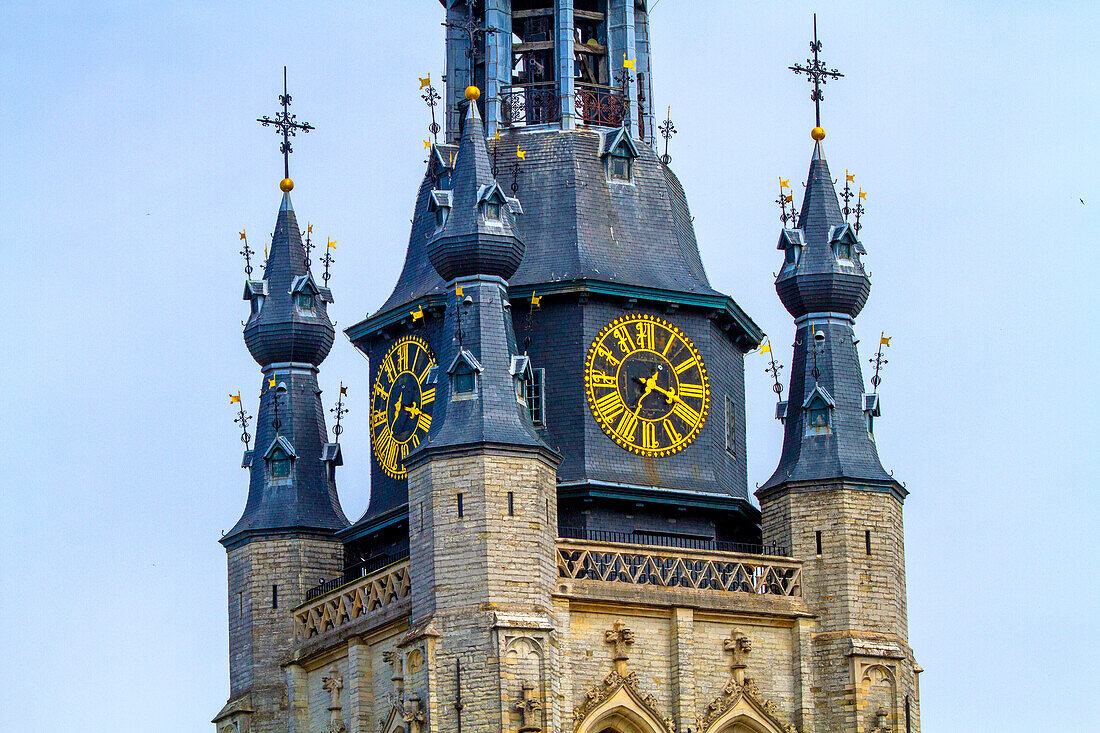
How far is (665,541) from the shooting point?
69.6 meters

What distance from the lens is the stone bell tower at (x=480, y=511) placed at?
6575cm

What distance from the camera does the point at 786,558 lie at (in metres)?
69.6

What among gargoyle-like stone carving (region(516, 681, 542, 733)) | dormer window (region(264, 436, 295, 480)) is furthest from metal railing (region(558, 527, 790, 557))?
dormer window (region(264, 436, 295, 480))

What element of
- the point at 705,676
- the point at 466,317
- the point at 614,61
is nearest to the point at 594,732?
the point at 705,676

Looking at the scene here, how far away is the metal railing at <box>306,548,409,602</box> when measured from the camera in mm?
70438

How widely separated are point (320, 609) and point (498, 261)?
6.88 m

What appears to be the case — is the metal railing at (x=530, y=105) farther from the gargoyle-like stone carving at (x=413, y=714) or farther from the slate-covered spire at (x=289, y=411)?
the gargoyle-like stone carving at (x=413, y=714)

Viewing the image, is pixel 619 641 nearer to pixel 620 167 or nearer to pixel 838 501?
pixel 838 501

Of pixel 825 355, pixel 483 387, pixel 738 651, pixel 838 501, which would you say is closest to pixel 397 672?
pixel 483 387

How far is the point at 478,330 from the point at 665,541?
15.8 ft

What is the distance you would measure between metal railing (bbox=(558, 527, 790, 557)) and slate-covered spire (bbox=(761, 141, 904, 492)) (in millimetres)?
1048

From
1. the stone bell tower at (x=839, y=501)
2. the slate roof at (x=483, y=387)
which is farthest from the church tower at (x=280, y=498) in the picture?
the stone bell tower at (x=839, y=501)

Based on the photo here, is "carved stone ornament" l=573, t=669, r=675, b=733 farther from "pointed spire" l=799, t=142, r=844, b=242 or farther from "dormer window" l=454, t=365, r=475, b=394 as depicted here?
"pointed spire" l=799, t=142, r=844, b=242

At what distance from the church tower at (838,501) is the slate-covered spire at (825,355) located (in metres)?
0.02
